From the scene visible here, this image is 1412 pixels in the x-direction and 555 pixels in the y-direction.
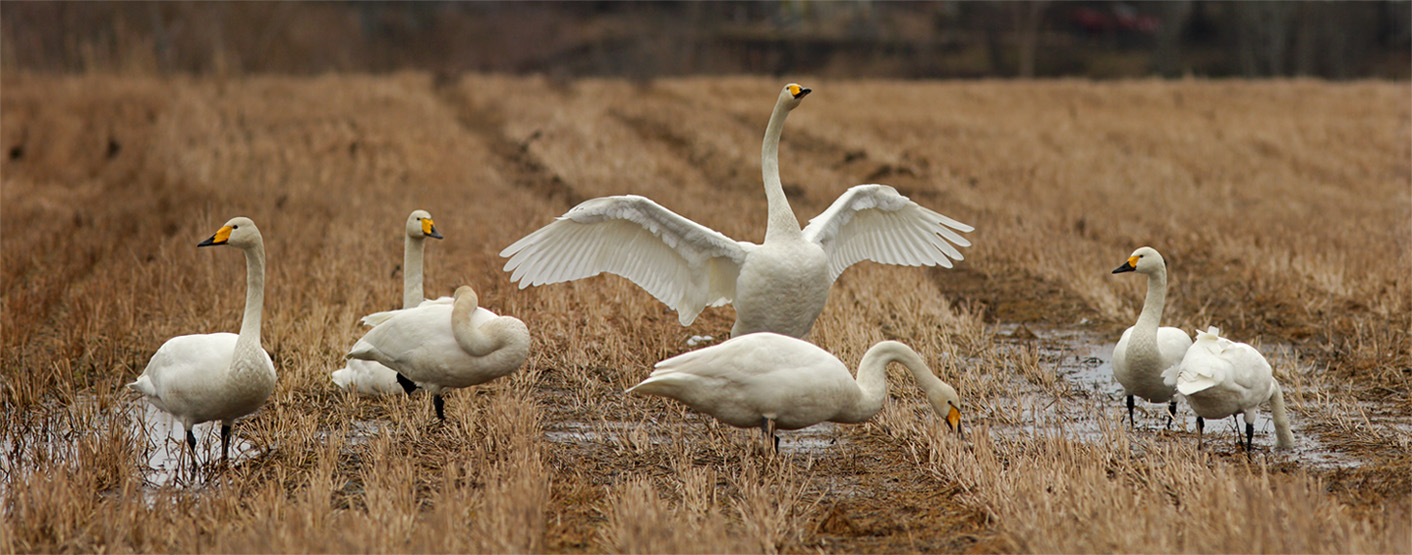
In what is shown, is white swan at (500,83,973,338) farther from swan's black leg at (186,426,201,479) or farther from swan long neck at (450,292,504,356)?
swan's black leg at (186,426,201,479)

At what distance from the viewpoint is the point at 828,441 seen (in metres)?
5.84

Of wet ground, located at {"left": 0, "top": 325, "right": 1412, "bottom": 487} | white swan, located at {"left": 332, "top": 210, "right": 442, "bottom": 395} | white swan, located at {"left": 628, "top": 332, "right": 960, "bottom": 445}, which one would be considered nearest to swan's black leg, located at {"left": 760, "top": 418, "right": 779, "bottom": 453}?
white swan, located at {"left": 628, "top": 332, "right": 960, "bottom": 445}

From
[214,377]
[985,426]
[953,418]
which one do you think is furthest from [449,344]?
[985,426]

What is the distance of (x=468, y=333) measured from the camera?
5457 millimetres

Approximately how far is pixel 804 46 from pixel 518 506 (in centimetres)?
4711

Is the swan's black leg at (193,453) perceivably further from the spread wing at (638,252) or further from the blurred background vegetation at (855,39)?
the blurred background vegetation at (855,39)

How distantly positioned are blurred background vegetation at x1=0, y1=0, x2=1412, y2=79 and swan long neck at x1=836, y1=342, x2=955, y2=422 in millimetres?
35201

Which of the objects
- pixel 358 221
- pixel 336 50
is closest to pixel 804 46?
pixel 336 50

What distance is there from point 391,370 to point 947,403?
283 centimetres

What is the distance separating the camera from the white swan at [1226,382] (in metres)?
5.13

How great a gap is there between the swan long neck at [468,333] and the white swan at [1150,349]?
277 cm

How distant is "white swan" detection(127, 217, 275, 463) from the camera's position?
5.09 metres

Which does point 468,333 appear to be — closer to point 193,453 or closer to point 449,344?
point 449,344

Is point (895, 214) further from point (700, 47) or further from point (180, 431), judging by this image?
point (700, 47)
